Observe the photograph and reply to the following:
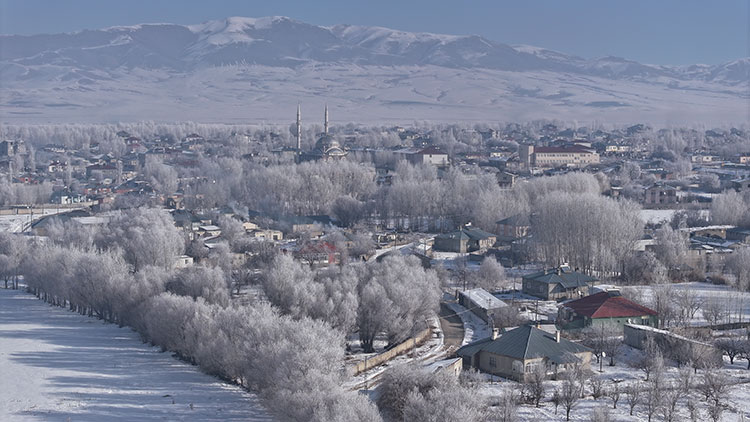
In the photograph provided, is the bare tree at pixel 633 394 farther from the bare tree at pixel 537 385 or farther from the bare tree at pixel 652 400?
the bare tree at pixel 537 385

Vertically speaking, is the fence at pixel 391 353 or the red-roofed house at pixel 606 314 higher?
the red-roofed house at pixel 606 314

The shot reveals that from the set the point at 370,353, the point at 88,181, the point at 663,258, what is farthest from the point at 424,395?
the point at 88,181

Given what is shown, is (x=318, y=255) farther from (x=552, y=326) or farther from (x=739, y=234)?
(x=739, y=234)

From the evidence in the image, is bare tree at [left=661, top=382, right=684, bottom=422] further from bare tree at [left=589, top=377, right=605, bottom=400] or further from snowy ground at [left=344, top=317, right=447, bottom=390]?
snowy ground at [left=344, top=317, right=447, bottom=390]

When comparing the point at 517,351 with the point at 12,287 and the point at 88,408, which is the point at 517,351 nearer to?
the point at 88,408

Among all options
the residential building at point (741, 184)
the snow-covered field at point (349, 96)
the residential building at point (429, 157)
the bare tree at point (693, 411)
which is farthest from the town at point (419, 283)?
the snow-covered field at point (349, 96)

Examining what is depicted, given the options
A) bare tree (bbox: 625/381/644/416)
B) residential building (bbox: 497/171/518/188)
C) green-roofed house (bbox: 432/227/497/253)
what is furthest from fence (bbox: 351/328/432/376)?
residential building (bbox: 497/171/518/188)
